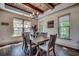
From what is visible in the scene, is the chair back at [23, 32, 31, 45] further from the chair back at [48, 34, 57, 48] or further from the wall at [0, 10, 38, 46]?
the chair back at [48, 34, 57, 48]

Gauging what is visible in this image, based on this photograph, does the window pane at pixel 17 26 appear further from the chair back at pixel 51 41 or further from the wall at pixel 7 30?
the chair back at pixel 51 41

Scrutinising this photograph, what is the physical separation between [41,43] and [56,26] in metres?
0.53

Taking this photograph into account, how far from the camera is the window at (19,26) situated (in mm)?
2014

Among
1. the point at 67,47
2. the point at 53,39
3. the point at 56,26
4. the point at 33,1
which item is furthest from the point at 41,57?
the point at 33,1

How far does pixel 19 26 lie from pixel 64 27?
3.43 ft

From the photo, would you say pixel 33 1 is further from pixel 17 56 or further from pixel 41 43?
pixel 17 56

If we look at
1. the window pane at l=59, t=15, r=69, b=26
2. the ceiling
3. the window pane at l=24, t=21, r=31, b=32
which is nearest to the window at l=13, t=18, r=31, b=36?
the window pane at l=24, t=21, r=31, b=32

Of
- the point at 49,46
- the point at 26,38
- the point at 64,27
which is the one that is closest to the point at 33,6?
the point at 26,38

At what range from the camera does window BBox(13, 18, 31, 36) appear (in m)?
2.01

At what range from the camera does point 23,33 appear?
2.02m

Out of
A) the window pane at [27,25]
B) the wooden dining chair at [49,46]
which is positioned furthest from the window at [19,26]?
the wooden dining chair at [49,46]

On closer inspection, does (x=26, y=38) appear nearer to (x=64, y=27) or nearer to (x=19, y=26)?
(x=19, y=26)

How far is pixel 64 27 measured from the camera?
201 cm

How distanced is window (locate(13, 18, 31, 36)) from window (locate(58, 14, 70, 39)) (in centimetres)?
75
